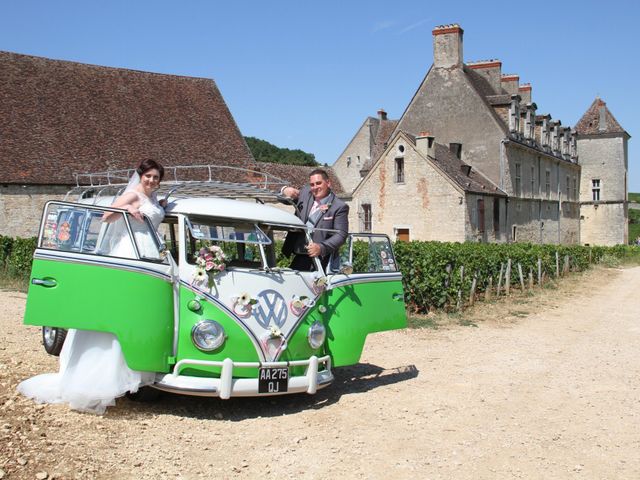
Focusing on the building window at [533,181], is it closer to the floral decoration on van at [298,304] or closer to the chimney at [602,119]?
the chimney at [602,119]

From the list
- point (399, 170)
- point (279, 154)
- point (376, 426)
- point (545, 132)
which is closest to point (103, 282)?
point (376, 426)

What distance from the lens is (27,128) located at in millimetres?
29172

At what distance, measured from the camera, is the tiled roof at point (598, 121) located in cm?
5766

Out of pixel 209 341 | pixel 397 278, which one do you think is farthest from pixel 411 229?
pixel 209 341

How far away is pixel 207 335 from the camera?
610cm

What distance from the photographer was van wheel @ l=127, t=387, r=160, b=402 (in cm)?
647

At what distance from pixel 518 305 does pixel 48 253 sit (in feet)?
44.3

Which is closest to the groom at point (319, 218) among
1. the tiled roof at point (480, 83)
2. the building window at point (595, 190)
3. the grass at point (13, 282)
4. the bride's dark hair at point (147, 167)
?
the bride's dark hair at point (147, 167)

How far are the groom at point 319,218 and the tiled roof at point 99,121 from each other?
22.5 m

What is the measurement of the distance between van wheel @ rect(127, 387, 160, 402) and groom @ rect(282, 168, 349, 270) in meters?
2.12

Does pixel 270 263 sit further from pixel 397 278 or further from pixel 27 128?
pixel 27 128

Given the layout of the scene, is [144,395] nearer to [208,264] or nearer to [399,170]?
[208,264]

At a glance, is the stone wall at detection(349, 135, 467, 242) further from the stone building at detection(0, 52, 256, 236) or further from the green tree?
the green tree

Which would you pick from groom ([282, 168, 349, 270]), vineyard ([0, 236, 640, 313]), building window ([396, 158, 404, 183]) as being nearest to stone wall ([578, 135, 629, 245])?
building window ([396, 158, 404, 183])
